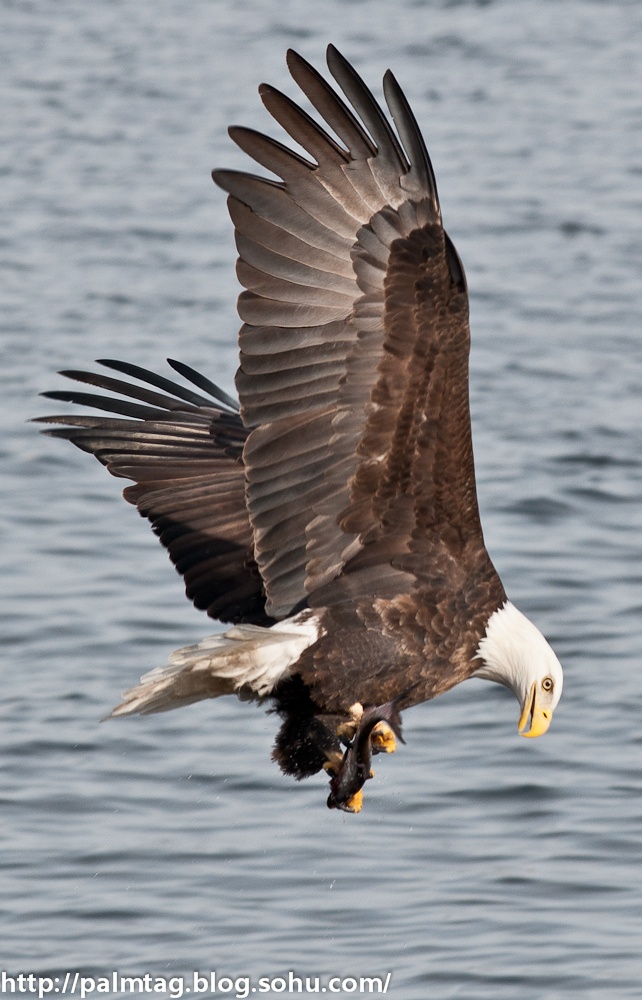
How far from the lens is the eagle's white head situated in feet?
17.1

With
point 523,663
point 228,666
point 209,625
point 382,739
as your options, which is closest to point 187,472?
point 228,666

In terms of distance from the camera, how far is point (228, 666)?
512cm

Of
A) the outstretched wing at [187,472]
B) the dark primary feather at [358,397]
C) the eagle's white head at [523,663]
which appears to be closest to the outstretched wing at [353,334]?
the dark primary feather at [358,397]

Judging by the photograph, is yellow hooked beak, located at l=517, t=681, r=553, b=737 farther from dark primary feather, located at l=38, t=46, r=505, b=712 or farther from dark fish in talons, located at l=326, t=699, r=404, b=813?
dark fish in talons, located at l=326, t=699, r=404, b=813

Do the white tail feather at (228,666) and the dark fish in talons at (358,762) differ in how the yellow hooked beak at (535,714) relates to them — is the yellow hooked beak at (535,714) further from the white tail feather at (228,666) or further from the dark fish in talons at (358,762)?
the white tail feather at (228,666)

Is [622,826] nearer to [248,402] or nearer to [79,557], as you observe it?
[248,402]

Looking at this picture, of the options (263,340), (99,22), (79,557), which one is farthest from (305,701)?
(99,22)

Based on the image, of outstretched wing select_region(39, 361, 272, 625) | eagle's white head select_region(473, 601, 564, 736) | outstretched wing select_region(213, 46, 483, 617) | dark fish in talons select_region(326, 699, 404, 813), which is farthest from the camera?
Answer: outstretched wing select_region(39, 361, 272, 625)

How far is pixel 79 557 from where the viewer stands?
8.07 meters

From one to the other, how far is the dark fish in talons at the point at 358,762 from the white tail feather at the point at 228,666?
260 mm

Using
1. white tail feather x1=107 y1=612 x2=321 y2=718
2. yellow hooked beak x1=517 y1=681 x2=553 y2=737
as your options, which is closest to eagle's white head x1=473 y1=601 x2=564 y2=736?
yellow hooked beak x1=517 y1=681 x2=553 y2=737

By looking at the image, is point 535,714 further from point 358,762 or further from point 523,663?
point 358,762

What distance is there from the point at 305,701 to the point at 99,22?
11.5 m

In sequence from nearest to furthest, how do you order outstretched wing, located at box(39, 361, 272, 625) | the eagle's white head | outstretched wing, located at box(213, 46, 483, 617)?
outstretched wing, located at box(213, 46, 483, 617) → the eagle's white head → outstretched wing, located at box(39, 361, 272, 625)
